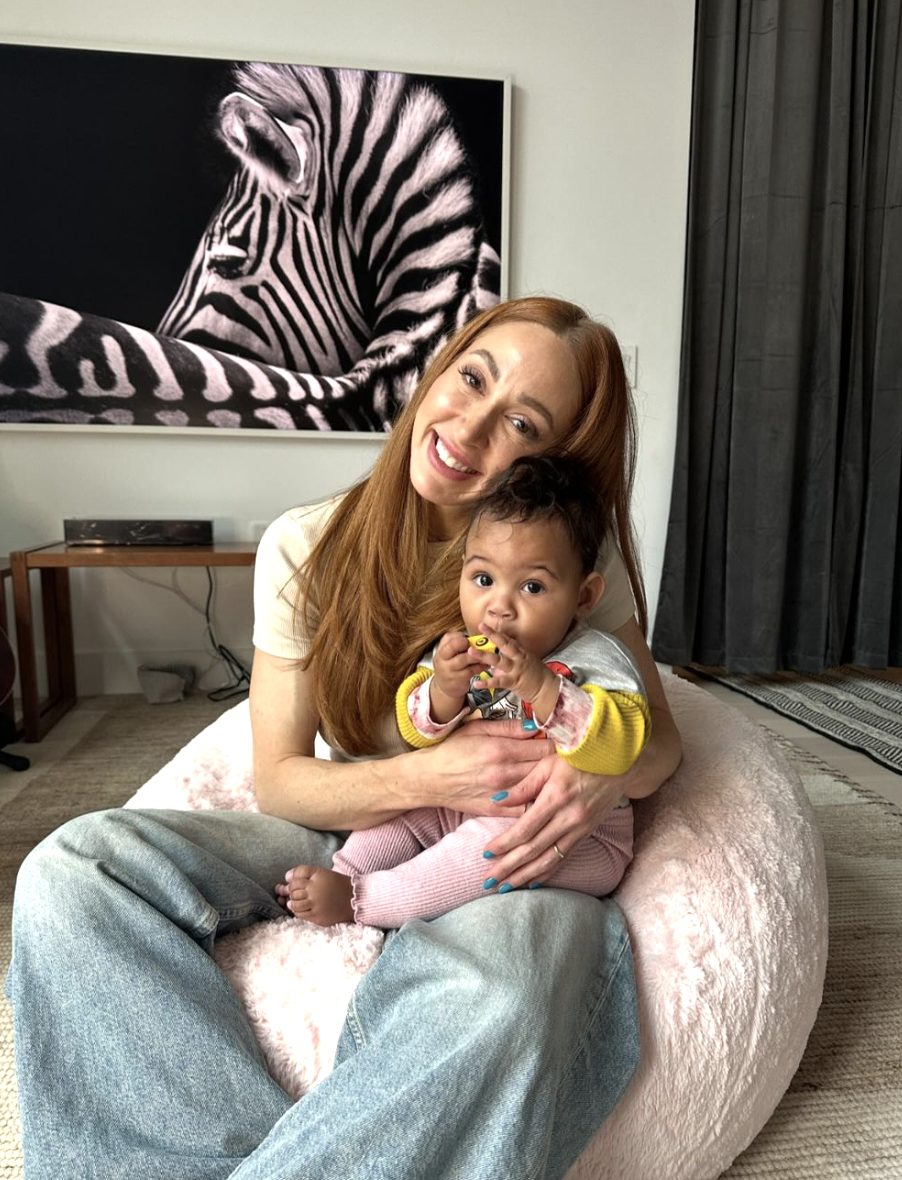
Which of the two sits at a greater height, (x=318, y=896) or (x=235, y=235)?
(x=235, y=235)

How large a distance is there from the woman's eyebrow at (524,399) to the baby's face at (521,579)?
0.55ft

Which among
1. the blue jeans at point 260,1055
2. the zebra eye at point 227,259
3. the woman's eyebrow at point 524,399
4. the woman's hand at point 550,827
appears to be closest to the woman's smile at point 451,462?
the woman's eyebrow at point 524,399

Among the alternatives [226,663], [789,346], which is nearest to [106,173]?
[226,663]

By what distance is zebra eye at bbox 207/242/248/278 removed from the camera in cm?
260

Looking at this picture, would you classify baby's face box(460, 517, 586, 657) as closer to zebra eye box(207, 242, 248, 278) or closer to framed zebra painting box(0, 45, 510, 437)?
framed zebra painting box(0, 45, 510, 437)

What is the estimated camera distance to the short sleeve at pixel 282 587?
1101mm

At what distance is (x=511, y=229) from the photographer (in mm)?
2754

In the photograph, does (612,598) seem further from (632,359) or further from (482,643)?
(632,359)

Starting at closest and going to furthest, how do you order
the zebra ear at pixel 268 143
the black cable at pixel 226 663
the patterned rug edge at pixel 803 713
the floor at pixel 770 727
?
the floor at pixel 770 727
the patterned rug edge at pixel 803 713
the zebra ear at pixel 268 143
the black cable at pixel 226 663

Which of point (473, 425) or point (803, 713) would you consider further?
point (803, 713)

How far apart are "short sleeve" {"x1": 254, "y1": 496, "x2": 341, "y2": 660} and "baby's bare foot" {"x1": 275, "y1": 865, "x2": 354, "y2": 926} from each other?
279 millimetres

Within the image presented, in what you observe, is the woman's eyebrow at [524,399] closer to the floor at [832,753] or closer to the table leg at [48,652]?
the floor at [832,753]

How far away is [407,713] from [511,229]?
7.22 ft

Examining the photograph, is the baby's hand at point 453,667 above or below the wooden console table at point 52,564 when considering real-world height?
above
